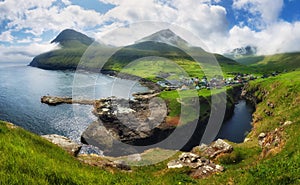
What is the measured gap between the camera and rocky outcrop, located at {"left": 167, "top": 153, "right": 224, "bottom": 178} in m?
22.9

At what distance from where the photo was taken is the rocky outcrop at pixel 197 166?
22.9m

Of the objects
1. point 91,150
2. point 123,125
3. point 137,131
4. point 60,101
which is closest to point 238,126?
point 137,131

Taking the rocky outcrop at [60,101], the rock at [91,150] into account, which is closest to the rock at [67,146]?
the rock at [91,150]

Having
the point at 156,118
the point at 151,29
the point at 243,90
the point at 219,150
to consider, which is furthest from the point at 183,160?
the point at 243,90

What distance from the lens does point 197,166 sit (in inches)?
965

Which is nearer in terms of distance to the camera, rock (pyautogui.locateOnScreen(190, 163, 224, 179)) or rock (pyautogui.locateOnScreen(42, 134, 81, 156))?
rock (pyautogui.locateOnScreen(190, 163, 224, 179))

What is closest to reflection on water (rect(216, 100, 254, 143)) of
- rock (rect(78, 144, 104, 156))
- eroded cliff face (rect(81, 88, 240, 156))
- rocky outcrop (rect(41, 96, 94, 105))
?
eroded cliff face (rect(81, 88, 240, 156))

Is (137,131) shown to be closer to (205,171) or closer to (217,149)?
(217,149)

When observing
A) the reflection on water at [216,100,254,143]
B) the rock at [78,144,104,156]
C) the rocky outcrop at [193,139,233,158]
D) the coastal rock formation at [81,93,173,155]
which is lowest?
the rock at [78,144,104,156]

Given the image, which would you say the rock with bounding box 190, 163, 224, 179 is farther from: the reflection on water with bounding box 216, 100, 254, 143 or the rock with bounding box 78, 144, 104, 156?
the reflection on water with bounding box 216, 100, 254, 143

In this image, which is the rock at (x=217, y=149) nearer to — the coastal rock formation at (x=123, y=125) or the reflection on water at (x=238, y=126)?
the coastal rock formation at (x=123, y=125)

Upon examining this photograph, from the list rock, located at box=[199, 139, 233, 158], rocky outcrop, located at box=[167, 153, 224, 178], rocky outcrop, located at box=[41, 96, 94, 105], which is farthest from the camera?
rocky outcrop, located at box=[41, 96, 94, 105]

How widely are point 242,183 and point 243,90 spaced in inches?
6636

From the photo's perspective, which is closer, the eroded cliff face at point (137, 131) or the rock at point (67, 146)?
the rock at point (67, 146)
